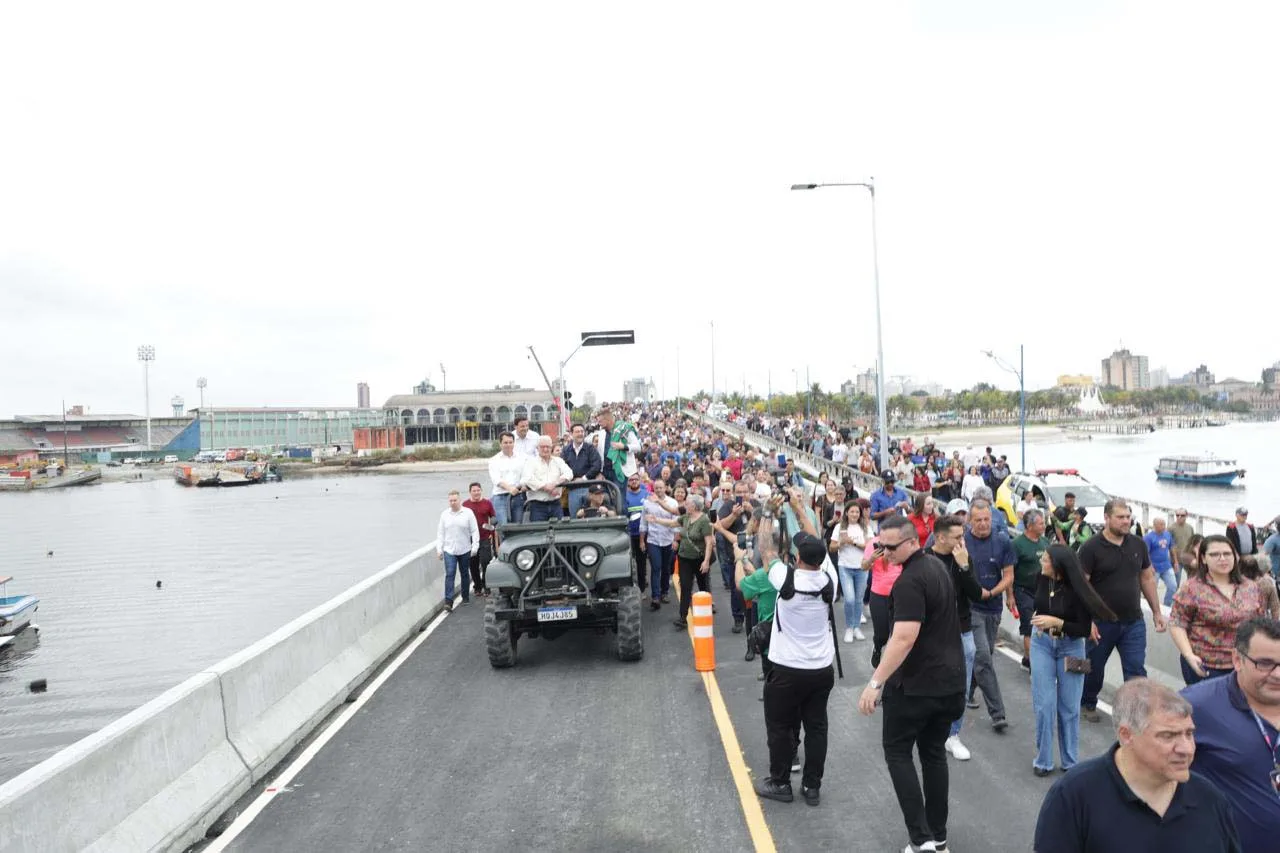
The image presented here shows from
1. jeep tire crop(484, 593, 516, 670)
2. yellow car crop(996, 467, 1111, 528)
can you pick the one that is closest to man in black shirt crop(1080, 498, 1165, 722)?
jeep tire crop(484, 593, 516, 670)

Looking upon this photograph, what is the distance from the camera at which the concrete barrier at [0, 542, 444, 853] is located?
4.64 meters

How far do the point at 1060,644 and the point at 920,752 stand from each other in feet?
5.90

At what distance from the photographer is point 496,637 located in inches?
376

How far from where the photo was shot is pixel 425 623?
12461 mm

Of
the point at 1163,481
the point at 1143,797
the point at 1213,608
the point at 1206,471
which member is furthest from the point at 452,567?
the point at 1163,481

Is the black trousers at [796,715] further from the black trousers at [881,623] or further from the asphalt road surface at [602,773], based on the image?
the black trousers at [881,623]

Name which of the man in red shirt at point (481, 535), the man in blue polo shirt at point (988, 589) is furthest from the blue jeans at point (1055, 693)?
the man in red shirt at point (481, 535)

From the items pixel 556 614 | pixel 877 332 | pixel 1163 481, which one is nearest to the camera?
pixel 556 614

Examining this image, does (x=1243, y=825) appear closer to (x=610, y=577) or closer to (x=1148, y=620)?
(x=1148, y=620)

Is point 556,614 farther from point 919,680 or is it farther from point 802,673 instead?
point 919,680

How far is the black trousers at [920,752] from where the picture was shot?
4.96 m

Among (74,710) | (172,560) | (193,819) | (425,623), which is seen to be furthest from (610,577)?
(172,560)

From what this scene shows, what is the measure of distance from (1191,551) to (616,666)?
5.93 m

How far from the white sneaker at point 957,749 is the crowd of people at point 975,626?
0.02 m
